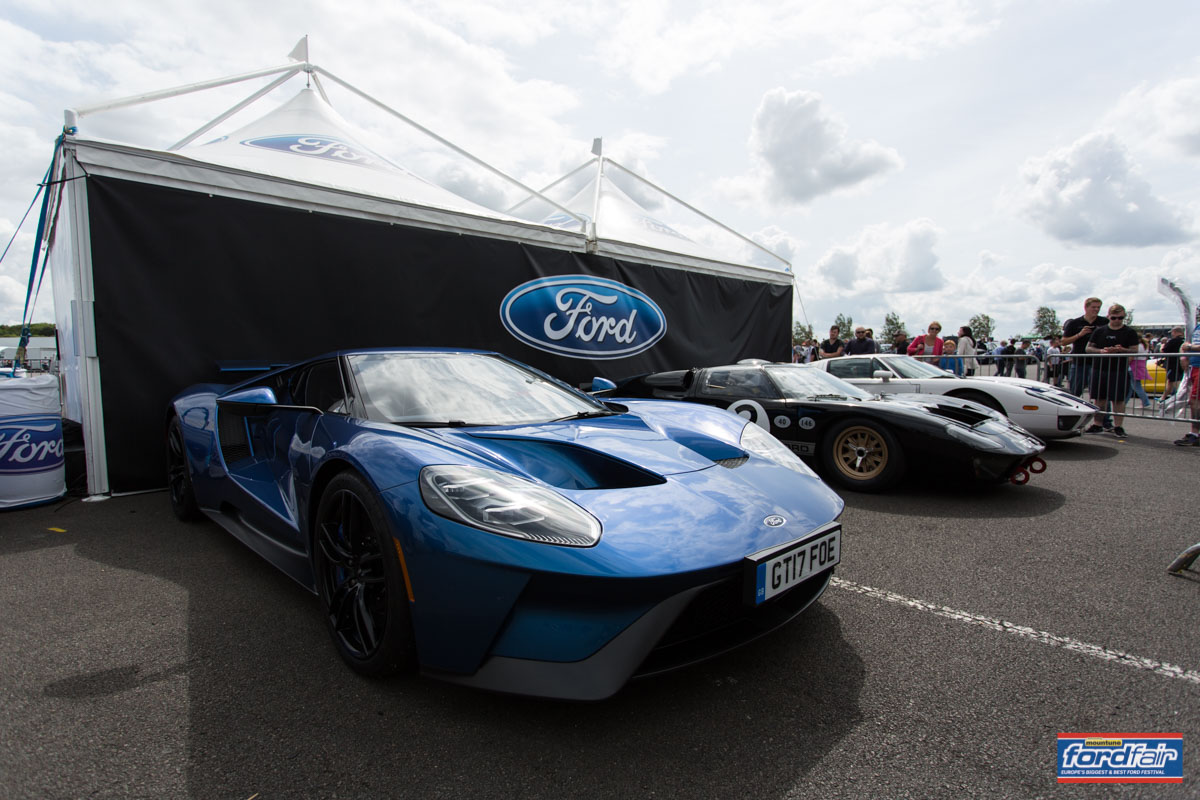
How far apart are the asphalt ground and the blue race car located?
0.58 ft

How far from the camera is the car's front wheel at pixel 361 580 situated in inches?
62.9

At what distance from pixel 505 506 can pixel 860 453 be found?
3.48 m

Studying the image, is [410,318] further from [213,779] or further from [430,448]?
[213,779]

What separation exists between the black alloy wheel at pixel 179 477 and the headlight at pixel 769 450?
3.01 metres

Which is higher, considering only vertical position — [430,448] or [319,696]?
[430,448]

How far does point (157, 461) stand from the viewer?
432 centimetres

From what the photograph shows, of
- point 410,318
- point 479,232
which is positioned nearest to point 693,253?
point 479,232

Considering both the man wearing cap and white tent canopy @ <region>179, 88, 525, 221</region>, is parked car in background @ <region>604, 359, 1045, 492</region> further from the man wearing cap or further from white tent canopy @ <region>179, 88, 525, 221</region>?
the man wearing cap

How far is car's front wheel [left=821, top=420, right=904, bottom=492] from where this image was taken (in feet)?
13.4

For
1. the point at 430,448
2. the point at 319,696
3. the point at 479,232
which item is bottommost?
the point at 319,696

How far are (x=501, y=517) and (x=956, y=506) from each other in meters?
3.40

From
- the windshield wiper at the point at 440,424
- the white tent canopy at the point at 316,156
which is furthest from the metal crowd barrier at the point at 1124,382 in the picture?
the windshield wiper at the point at 440,424

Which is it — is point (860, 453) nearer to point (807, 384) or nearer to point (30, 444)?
point (807, 384)

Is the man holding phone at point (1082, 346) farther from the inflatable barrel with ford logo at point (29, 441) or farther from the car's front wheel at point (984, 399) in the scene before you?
the inflatable barrel with ford logo at point (29, 441)
